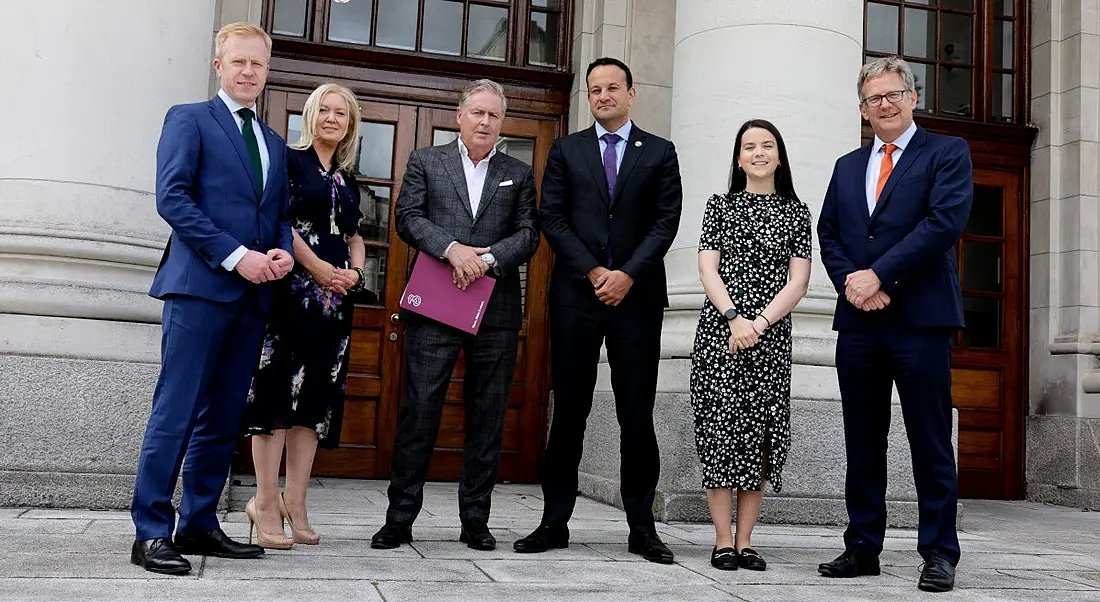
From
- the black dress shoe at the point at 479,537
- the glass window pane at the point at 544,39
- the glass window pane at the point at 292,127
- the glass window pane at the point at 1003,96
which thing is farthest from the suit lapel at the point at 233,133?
the glass window pane at the point at 1003,96

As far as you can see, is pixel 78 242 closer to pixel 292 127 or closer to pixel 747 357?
pixel 292 127

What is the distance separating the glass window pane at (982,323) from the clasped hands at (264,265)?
6563mm

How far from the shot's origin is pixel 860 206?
4516 mm

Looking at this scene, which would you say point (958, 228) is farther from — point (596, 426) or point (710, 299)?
point (596, 426)

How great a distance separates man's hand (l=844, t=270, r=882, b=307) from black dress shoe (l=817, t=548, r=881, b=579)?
3.36ft

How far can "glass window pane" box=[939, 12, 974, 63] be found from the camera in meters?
9.02

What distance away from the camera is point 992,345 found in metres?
8.88

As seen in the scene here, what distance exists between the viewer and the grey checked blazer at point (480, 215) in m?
4.72

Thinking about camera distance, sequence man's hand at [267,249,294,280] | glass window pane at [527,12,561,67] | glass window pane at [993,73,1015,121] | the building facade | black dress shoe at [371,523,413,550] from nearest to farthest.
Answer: man's hand at [267,249,294,280] < black dress shoe at [371,523,413,550] < the building facade < glass window pane at [527,12,561,67] < glass window pane at [993,73,1015,121]

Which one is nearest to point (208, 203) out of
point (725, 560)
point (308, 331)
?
point (308, 331)

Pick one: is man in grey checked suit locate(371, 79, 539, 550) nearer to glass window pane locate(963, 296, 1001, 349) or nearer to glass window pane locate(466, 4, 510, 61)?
glass window pane locate(466, 4, 510, 61)

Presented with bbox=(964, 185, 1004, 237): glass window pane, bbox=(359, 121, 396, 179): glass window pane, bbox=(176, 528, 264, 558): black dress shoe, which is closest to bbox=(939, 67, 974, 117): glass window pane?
bbox=(964, 185, 1004, 237): glass window pane

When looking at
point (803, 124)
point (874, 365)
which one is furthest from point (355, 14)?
point (874, 365)

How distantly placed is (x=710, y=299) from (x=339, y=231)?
162cm
